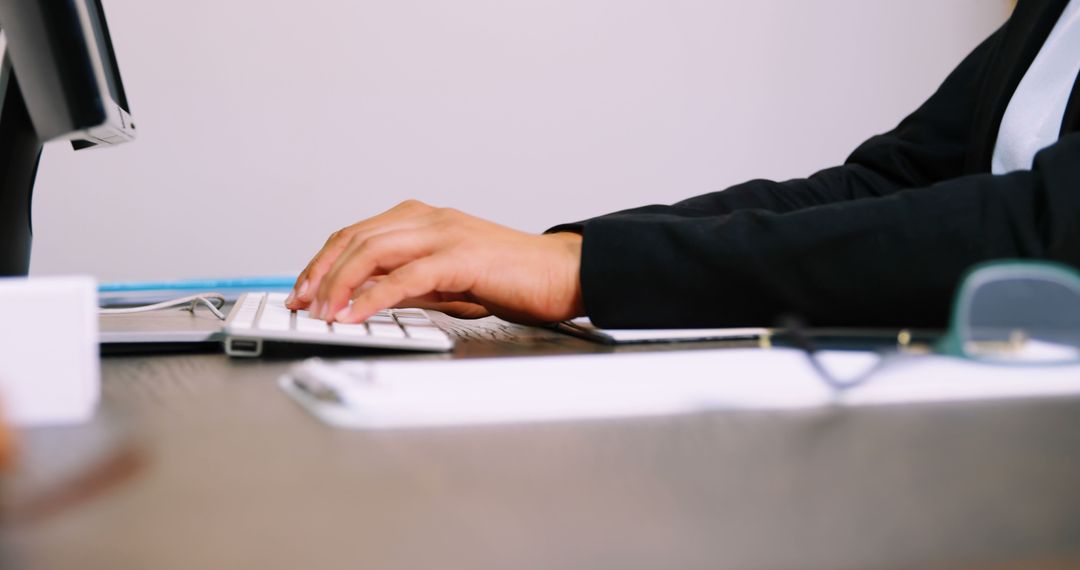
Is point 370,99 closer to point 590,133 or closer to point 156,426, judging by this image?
point 590,133

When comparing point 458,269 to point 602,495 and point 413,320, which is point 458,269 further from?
point 602,495

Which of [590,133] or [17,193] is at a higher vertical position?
[17,193]

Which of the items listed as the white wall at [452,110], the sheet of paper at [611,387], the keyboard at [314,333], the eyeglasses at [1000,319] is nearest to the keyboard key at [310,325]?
the keyboard at [314,333]

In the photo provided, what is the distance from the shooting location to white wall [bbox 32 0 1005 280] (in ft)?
7.47

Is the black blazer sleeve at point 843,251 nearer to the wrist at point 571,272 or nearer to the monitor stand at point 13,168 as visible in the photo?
the wrist at point 571,272

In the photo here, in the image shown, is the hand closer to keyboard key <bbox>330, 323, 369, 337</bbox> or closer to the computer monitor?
keyboard key <bbox>330, 323, 369, 337</bbox>

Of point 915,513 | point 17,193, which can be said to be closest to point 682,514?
point 915,513

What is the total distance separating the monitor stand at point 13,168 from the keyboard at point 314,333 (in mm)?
309

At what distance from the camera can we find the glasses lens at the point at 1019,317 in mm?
393

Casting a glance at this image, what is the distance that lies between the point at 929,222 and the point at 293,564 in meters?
0.51

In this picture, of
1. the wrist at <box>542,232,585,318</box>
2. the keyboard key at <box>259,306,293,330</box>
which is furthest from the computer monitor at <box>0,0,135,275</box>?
the wrist at <box>542,232,585,318</box>

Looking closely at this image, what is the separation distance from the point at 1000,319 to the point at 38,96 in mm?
728

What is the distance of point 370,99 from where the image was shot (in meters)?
2.43

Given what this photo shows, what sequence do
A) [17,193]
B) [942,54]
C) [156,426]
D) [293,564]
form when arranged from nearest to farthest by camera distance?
[293,564] < [156,426] < [17,193] < [942,54]
